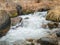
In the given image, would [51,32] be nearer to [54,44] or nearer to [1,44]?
[54,44]

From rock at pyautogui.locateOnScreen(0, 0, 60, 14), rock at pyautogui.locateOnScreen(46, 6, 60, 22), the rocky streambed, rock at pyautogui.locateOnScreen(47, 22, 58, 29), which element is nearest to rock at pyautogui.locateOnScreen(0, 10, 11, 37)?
the rocky streambed

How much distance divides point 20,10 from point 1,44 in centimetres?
485

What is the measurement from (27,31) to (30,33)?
312 mm

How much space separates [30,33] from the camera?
802 centimetres

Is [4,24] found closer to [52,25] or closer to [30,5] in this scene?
[52,25]

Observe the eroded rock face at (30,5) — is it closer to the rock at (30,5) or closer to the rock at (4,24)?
the rock at (30,5)

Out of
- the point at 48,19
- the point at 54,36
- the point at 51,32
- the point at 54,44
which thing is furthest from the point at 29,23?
the point at 54,44

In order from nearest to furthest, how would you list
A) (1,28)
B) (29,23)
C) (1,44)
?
(1,44) → (1,28) → (29,23)

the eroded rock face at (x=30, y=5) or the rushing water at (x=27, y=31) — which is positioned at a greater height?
the eroded rock face at (x=30, y=5)

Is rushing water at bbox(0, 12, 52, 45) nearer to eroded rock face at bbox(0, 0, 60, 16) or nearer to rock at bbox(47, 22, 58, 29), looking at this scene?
rock at bbox(47, 22, 58, 29)

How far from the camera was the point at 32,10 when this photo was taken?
12.1m

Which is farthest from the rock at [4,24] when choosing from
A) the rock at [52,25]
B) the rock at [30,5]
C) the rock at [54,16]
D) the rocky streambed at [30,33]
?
the rock at [30,5]

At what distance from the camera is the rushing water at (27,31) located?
24.3 feet

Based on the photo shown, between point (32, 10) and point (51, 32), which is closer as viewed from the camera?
point (51, 32)
